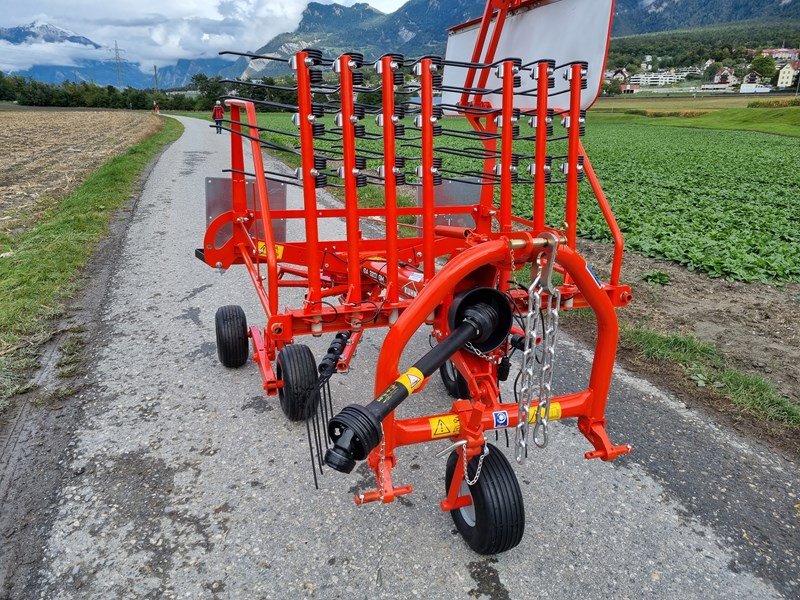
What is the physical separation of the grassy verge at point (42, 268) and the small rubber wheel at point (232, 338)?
1.29 meters

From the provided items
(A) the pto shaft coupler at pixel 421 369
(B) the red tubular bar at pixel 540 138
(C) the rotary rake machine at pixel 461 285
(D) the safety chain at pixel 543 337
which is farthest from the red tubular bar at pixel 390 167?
(D) the safety chain at pixel 543 337

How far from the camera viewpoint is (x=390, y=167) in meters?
2.93

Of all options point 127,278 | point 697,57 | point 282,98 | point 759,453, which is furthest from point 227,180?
point 697,57

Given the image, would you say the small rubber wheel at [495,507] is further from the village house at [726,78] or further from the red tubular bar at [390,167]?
the village house at [726,78]

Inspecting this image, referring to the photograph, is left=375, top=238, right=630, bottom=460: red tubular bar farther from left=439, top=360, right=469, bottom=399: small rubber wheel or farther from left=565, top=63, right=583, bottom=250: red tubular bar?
left=439, top=360, right=469, bottom=399: small rubber wheel

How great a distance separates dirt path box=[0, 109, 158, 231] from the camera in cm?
1100

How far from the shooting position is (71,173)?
49.8 ft

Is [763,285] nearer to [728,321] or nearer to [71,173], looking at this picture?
[728,321]

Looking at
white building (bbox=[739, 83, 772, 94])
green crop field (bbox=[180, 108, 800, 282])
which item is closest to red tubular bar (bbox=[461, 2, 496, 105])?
green crop field (bbox=[180, 108, 800, 282])

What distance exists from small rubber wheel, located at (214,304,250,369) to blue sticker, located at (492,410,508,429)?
2.55 metres

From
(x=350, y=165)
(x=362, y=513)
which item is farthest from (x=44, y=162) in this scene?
(x=362, y=513)

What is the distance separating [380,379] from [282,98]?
9.67ft

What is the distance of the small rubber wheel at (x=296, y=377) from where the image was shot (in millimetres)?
3615

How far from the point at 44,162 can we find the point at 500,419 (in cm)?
2008
